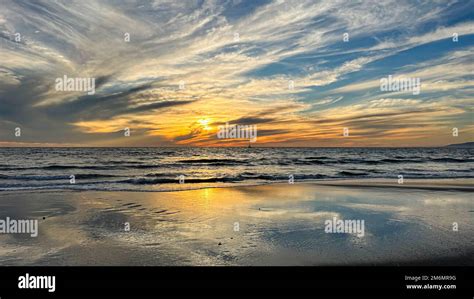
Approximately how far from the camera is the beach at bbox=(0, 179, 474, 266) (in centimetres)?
672

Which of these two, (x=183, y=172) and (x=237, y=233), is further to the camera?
(x=183, y=172)

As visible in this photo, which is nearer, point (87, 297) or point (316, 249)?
point (87, 297)

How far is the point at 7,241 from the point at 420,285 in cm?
909

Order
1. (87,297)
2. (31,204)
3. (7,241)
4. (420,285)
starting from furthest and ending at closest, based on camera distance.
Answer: (31,204)
(7,241)
(420,285)
(87,297)

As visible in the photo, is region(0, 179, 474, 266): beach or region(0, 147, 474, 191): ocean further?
region(0, 147, 474, 191): ocean

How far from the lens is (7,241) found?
26.1ft

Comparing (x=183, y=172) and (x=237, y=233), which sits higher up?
(x=183, y=172)

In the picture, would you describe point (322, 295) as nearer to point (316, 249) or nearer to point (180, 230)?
point (316, 249)

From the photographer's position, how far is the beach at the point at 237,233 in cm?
672

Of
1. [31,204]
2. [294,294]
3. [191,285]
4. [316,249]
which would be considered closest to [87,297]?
[191,285]

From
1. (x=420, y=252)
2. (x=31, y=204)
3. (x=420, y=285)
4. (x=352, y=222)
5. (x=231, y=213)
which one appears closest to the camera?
(x=420, y=285)

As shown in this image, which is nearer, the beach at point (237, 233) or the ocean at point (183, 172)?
the beach at point (237, 233)

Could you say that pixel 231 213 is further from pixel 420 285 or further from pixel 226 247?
pixel 420 285

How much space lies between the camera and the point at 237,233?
8.62m
